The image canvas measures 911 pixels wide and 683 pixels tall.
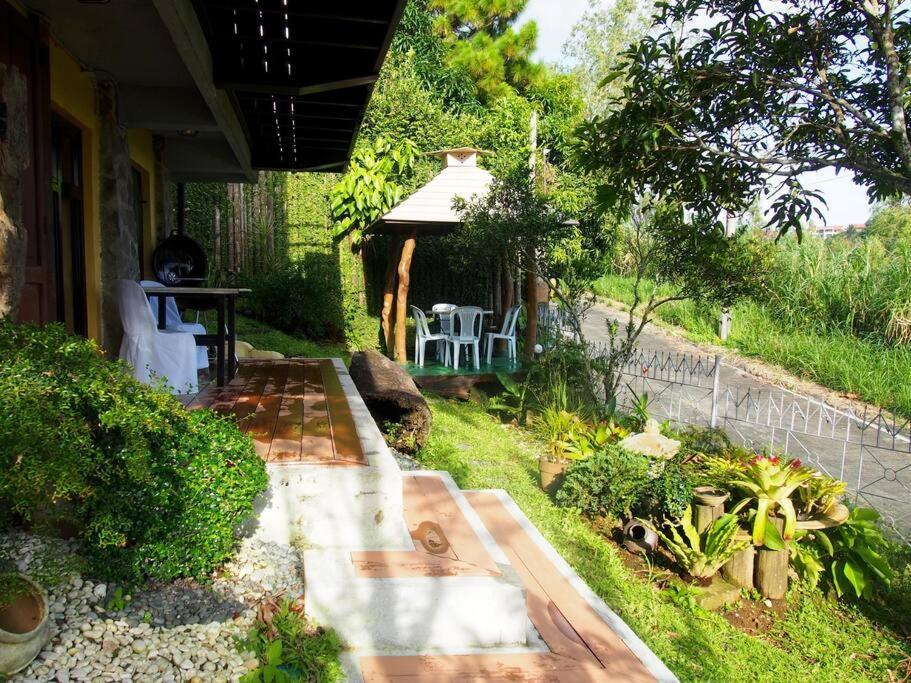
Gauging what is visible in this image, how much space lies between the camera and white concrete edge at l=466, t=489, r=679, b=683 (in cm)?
317

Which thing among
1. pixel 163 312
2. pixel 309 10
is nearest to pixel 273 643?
pixel 309 10

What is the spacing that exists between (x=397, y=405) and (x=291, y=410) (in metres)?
2.22

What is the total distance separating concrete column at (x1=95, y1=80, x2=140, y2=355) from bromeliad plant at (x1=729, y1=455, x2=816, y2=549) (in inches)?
193

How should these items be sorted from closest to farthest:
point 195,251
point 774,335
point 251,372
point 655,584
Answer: point 655,584
point 251,372
point 195,251
point 774,335

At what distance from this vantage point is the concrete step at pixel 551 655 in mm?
2898

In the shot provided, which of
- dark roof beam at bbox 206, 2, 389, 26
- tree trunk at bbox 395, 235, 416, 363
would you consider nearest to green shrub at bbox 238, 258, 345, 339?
tree trunk at bbox 395, 235, 416, 363

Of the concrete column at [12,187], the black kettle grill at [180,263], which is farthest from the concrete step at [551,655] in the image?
the black kettle grill at [180,263]

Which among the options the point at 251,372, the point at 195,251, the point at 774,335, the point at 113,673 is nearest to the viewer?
the point at 113,673

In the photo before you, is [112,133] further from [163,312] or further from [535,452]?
[535,452]

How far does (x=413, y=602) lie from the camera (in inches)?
122

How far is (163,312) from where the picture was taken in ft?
21.0

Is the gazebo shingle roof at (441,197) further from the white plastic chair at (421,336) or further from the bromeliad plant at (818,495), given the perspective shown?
the bromeliad plant at (818,495)

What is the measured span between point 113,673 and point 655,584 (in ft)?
12.0

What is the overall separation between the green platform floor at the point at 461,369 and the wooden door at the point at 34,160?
6.81m
